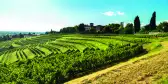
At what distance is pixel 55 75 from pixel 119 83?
1149 centimetres

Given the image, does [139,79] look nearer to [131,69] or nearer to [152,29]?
[131,69]

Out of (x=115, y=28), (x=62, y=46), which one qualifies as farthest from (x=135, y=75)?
(x=115, y=28)

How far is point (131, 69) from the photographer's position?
26.4 meters

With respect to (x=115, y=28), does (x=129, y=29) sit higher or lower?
lower

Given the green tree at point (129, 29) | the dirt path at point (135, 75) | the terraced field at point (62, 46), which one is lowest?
the terraced field at point (62, 46)

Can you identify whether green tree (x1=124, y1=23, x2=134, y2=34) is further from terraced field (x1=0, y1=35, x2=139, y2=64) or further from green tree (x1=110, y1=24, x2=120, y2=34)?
terraced field (x1=0, y1=35, x2=139, y2=64)

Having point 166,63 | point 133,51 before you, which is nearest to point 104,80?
point 166,63

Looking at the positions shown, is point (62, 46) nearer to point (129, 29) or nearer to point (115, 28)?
point (129, 29)

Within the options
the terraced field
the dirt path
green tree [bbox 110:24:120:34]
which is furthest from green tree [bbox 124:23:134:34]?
the dirt path

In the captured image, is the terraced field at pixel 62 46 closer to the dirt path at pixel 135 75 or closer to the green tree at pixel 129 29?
the green tree at pixel 129 29

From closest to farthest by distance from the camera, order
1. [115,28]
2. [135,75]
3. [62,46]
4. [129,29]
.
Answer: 1. [135,75]
2. [62,46]
3. [129,29]
4. [115,28]

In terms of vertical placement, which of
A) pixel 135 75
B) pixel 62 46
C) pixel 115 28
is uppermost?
pixel 115 28

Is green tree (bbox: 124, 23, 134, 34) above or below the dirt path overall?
above

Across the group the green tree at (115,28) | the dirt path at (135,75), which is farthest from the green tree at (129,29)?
the dirt path at (135,75)
